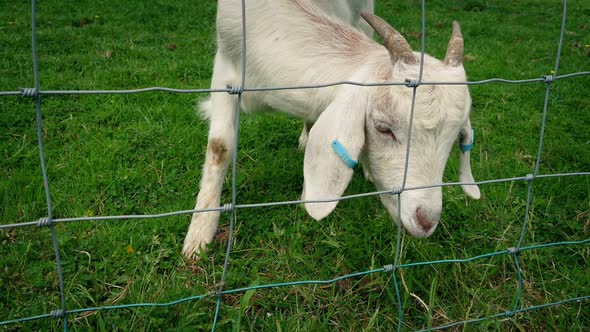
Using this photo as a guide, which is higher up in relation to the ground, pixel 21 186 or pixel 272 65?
pixel 272 65

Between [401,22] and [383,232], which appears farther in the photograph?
[401,22]

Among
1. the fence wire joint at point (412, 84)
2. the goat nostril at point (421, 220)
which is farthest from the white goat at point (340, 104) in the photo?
the fence wire joint at point (412, 84)

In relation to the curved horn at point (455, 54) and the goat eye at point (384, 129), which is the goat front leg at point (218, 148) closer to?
the goat eye at point (384, 129)

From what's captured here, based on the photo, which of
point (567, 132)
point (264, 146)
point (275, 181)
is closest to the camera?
point (275, 181)

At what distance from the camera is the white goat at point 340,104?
1864mm

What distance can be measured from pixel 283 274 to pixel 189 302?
17.6 inches

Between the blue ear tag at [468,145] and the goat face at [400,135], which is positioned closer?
the goat face at [400,135]

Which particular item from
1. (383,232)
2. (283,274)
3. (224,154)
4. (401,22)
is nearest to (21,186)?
(224,154)

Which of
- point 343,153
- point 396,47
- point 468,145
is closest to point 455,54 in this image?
point 396,47

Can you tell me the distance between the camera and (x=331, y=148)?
1864mm

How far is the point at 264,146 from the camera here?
11.0 ft

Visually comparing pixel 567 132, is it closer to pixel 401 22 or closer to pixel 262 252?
pixel 262 252

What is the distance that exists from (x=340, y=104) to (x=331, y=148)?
193 millimetres

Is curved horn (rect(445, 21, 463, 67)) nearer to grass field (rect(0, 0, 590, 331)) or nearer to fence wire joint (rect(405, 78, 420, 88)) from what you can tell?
fence wire joint (rect(405, 78, 420, 88))
